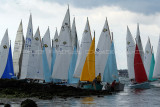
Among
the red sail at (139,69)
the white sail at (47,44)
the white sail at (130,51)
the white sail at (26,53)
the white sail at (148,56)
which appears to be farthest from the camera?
the white sail at (148,56)

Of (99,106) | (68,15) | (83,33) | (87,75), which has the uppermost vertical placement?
(68,15)

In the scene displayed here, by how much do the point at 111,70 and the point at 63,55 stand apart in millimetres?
11424

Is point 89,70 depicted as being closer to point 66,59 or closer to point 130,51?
point 66,59

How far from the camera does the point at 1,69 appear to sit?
209 ft

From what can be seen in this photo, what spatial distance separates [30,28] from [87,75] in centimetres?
2390

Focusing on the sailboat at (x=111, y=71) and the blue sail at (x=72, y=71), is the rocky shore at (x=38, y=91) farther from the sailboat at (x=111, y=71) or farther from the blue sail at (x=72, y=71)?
the blue sail at (x=72, y=71)

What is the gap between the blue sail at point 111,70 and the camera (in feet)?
167

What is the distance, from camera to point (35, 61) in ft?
A: 196

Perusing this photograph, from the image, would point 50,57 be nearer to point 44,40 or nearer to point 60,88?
point 44,40

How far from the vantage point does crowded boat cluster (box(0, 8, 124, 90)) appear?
163ft

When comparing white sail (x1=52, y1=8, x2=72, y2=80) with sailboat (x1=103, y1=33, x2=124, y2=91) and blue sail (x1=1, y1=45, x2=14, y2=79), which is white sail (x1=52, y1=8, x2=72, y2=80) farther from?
blue sail (x1=1, y1=45, x2=14, y2=79)

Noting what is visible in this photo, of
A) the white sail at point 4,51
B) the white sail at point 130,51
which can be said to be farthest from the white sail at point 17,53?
the white sail at point 130,51

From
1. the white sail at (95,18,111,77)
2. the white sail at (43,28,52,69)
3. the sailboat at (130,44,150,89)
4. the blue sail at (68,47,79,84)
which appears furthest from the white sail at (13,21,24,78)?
the sailboat at (130,44,150,89)

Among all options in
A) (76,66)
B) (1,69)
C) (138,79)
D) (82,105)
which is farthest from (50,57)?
(82,105)
